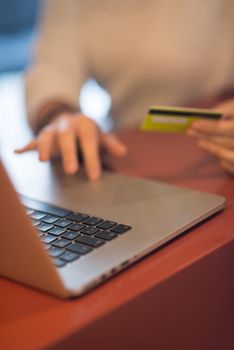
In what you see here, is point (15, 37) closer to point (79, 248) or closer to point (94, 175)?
point (94, 175)

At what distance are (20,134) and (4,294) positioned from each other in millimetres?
1414

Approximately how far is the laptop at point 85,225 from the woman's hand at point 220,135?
3.4 inches

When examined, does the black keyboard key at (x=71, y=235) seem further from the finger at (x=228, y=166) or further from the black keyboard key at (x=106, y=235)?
the finger at (x=228, y=166)

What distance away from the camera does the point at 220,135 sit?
0.61 m

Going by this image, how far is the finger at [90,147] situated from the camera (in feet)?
2.09

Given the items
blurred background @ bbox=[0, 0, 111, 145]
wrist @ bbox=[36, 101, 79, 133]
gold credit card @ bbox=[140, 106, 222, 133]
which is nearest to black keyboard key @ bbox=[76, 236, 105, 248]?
gold credit card @ bbox=[140, 106, 222, 133]

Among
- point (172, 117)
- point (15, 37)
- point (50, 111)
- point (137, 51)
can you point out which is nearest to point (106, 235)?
point (172, 117)

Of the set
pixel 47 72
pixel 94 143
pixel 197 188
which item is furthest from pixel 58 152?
pixel 47 72

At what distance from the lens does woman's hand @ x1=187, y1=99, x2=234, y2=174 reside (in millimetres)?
595

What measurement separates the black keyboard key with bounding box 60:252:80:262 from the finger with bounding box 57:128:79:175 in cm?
22

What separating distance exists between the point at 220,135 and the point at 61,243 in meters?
0.27

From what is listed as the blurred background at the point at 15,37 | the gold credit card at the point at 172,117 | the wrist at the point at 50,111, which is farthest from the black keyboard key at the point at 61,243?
the blurred background at the point at 15,37

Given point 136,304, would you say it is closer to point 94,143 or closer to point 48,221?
point 48,221

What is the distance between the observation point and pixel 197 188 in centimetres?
58
